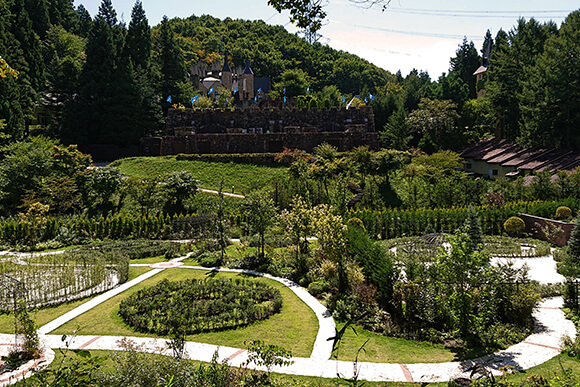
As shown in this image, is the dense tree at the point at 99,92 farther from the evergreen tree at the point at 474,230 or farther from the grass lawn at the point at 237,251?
the evergreen tree at the point at 474,230

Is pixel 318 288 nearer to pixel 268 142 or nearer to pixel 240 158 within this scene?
pixel 240 158

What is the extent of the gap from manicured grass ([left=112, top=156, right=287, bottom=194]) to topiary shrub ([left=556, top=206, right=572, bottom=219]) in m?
18.9

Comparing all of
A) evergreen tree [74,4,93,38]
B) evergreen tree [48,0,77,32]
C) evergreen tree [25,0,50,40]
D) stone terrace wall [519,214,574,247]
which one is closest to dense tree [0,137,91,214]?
stone terrace wall [519,214,574,247]

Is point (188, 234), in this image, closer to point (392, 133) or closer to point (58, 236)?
point (58, 236)

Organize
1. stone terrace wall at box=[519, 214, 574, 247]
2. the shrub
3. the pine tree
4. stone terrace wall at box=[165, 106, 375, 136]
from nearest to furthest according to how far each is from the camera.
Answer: the shrub, stone terrace wall at box=[519, 214, 574, 247], stone terrace wall at box=[165, 106, 375, 136], the pine tree

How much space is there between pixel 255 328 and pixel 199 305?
2212 mm

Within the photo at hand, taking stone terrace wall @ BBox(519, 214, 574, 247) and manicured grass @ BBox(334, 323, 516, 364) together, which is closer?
manicured grass @ BBox(334, 323, 516, 364)

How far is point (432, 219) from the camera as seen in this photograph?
2373cm

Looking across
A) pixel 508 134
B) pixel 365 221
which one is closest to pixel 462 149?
pixel 508 134

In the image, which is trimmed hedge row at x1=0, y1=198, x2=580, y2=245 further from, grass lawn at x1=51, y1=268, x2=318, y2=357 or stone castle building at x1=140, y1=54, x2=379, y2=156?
stone castle building at x1=140, y1=54, x2=379, y2=156

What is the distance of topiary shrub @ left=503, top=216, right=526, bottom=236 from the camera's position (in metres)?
23.1

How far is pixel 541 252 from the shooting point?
19141 mm

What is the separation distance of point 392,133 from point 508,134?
1342cm

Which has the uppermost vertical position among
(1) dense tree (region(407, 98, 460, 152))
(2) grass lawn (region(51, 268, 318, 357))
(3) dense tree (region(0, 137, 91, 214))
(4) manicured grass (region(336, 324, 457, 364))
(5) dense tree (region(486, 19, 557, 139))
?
(5) dense tree (region(486, 19, 557, 139))
